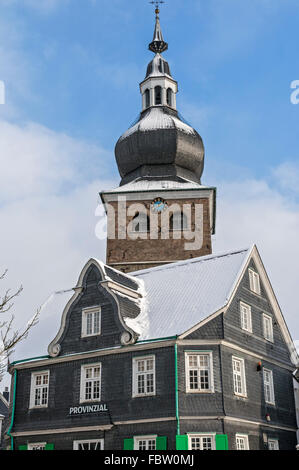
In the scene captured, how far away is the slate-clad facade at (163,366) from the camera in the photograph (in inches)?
1043

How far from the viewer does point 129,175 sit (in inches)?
1998

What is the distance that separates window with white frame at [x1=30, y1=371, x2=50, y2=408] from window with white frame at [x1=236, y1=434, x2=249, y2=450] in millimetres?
8861

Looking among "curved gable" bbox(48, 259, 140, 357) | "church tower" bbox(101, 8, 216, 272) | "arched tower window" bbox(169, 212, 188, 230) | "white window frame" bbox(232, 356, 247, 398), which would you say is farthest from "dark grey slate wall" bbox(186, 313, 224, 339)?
"arched tower window" bbox(169, 212, 188, 230)

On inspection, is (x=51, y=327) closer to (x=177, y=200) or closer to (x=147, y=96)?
(x=177, y=200)

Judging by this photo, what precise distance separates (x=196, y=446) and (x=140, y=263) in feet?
70.9

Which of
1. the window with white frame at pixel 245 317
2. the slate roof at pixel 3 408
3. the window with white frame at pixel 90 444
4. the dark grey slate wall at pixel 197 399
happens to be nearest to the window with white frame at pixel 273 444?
the dark grey slate wall at pixel 197 399

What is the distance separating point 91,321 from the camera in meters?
29.9

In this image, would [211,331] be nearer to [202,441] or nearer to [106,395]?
[202,441]

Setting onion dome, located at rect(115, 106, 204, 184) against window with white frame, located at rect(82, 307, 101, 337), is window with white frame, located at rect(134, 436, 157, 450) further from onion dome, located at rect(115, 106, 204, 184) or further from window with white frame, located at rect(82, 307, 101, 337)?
onion dome, located at rect(115, 106, 204, 184)

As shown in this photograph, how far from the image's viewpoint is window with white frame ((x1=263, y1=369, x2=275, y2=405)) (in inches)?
1193

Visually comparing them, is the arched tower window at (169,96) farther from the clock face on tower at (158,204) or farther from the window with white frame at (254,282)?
the window with white frame at (254,282)

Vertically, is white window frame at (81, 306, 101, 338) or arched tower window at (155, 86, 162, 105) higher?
arched tower window at (155, 86, 162, 105)

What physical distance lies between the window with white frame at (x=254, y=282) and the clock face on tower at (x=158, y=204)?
16086 millimetres
